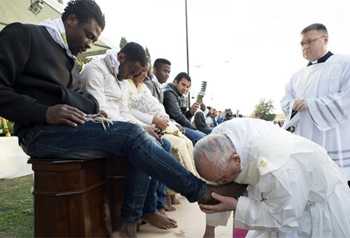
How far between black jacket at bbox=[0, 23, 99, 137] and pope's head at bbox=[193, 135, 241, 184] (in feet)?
2.98

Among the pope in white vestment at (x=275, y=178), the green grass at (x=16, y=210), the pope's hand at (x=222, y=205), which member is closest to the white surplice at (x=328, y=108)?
the pope in white vestment at (x=275, y=178)

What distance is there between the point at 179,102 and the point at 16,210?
2.65m

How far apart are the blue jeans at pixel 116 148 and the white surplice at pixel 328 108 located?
221 centimetres

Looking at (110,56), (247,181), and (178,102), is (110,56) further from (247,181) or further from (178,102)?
(178,102)

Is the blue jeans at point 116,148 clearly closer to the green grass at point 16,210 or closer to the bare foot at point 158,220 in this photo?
the bare foot at point 158,220

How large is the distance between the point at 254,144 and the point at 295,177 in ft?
0.76

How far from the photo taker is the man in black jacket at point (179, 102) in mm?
3992

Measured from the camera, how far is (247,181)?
4.61 ft

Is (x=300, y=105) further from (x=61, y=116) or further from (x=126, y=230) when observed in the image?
(x=61, y=116)

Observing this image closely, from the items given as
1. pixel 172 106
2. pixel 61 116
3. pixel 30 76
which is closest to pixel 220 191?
pixel 61 116

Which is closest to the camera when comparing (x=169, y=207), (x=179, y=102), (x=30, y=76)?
(x=30, y=76)

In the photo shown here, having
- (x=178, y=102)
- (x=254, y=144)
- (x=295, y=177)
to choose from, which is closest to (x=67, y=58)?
(x=254, y=144)

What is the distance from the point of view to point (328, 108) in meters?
3.03

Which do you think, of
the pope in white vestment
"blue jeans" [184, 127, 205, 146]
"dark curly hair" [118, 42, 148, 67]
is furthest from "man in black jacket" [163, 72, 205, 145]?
the pope in white vestment
